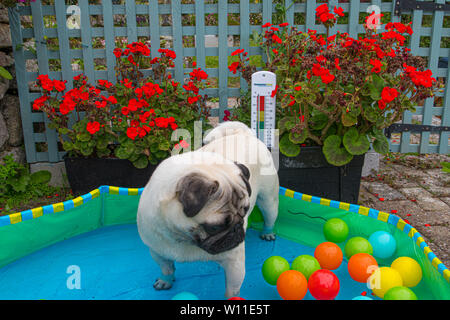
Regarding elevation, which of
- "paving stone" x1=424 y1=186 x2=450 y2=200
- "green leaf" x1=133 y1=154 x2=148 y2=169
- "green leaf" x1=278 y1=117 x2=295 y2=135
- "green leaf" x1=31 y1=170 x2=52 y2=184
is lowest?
"paving stone" x1=424 y1=186 x2=450 y2=200

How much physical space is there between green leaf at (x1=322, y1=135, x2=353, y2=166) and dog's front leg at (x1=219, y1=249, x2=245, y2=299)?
1.50 metres

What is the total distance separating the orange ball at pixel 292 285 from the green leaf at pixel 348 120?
137 centimetres

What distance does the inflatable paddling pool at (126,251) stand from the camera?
2344mm

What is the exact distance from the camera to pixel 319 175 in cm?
348

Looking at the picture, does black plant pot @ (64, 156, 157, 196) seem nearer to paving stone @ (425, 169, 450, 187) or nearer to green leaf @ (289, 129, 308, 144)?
green leaf @ (289, 129, 308, 144)

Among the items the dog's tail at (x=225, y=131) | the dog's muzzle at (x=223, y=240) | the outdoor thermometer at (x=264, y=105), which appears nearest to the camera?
the dog's muzzle at (x=223, y=240)

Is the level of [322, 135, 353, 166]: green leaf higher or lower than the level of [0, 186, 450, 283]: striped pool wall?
higher

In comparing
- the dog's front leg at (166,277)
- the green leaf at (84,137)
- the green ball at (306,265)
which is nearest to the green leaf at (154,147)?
the green leaf at (84,137)

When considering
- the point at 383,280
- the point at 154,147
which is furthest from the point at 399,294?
the point at 154,147

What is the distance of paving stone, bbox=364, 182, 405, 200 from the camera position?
12.6 ft

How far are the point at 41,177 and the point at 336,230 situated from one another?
2841 millimetres

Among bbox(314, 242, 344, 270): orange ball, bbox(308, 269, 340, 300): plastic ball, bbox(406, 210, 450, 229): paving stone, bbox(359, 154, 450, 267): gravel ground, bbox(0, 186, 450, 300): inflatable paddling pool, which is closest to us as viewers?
bbox(308, 269, 340, 300): plastic ball

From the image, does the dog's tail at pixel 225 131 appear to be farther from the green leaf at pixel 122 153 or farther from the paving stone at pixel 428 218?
the paving stone at pixel 428 218

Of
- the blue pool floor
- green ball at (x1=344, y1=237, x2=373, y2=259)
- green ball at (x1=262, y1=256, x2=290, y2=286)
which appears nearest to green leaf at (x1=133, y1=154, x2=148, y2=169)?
the blue pool floor
